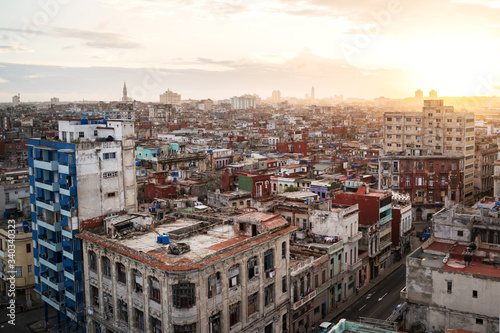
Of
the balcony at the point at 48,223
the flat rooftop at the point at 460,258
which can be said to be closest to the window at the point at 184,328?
the balcony at the point at 48,223

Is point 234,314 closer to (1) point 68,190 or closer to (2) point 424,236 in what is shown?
(1) point 68,190

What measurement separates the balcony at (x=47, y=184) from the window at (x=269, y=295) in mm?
23334

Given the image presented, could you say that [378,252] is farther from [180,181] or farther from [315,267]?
[180,181]

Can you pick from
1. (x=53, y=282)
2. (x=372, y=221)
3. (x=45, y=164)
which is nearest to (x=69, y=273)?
(x=53, y=282)

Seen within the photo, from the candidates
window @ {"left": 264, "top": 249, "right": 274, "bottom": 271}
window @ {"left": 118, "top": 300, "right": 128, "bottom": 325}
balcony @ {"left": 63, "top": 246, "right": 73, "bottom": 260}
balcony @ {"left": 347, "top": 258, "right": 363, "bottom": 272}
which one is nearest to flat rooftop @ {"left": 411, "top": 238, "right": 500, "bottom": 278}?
balcony @ {"left": 347, "top": 258, "right": 363, "bottom": 272}

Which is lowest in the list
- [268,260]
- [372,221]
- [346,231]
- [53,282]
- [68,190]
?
[53,282]

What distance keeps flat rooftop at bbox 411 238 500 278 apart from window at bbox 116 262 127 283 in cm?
2631

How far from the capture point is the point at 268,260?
4291 centimetres

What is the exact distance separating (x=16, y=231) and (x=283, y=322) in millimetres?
34417

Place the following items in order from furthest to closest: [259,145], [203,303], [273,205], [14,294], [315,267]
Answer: [259,145], [273,205], [14,294], [315,267], [203,303]

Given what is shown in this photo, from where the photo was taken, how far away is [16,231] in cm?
5772

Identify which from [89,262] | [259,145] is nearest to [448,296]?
[89,262]

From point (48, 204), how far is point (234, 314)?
23362mm

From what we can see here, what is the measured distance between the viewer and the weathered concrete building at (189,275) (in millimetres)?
35531
